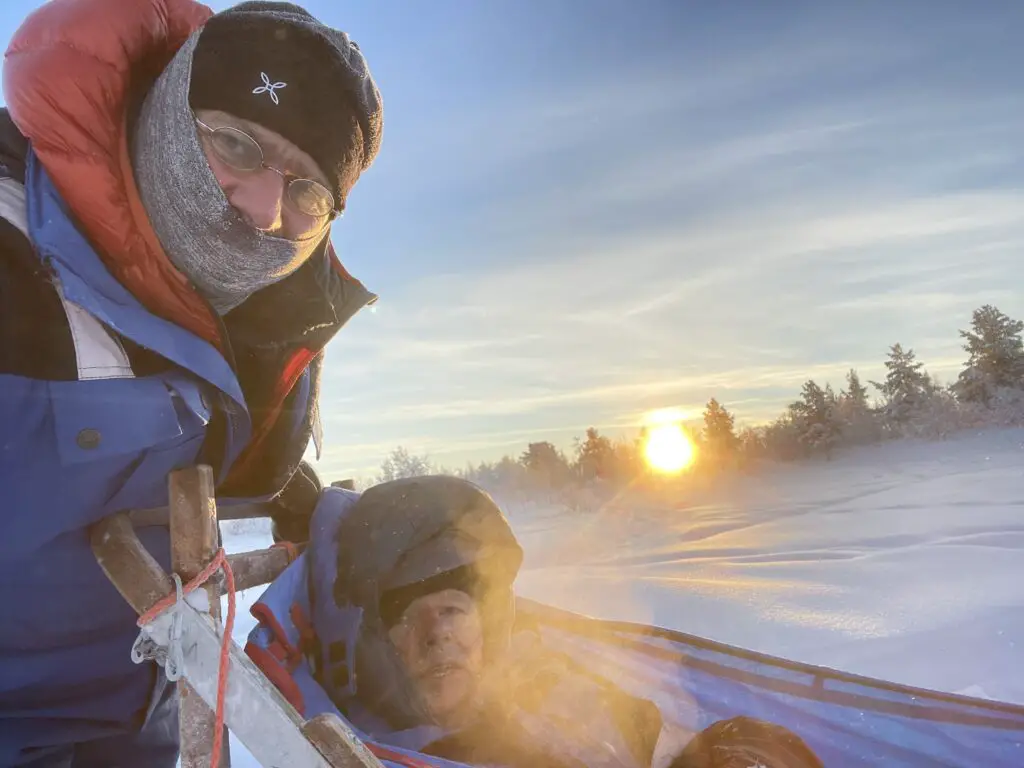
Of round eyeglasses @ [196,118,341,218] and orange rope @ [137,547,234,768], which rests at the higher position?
round eyeglasses @ [196,118,341,218]

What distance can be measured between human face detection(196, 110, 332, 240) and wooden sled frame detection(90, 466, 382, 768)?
1.92 feet

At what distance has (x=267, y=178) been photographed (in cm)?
144

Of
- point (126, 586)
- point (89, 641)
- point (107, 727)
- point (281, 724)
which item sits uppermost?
point (126, 586)

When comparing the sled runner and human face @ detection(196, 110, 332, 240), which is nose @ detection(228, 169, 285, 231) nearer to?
human face @ detection(196, 110, 332, 240)

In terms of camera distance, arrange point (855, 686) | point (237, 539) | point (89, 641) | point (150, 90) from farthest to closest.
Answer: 1. point (237, 539)
2. point (855, 686)
3. point (89, 641)
4. point (150, 90)

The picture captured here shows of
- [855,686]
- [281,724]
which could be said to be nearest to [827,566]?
[855,686]

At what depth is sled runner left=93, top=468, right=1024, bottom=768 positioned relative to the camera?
1159 millimetres

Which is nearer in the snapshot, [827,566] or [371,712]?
[371,712]

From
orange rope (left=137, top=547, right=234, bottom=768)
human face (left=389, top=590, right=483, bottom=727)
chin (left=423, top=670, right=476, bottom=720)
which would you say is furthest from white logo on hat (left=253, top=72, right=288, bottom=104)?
chin (left=423, top=670, right=476, bottom=720)

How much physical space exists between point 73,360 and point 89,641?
79cm

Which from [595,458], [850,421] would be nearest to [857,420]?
[850,421]

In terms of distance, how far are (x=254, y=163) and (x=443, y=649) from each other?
1.56 m

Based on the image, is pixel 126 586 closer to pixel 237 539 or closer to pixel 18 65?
pixel 18 65

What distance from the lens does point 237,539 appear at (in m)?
11.5
